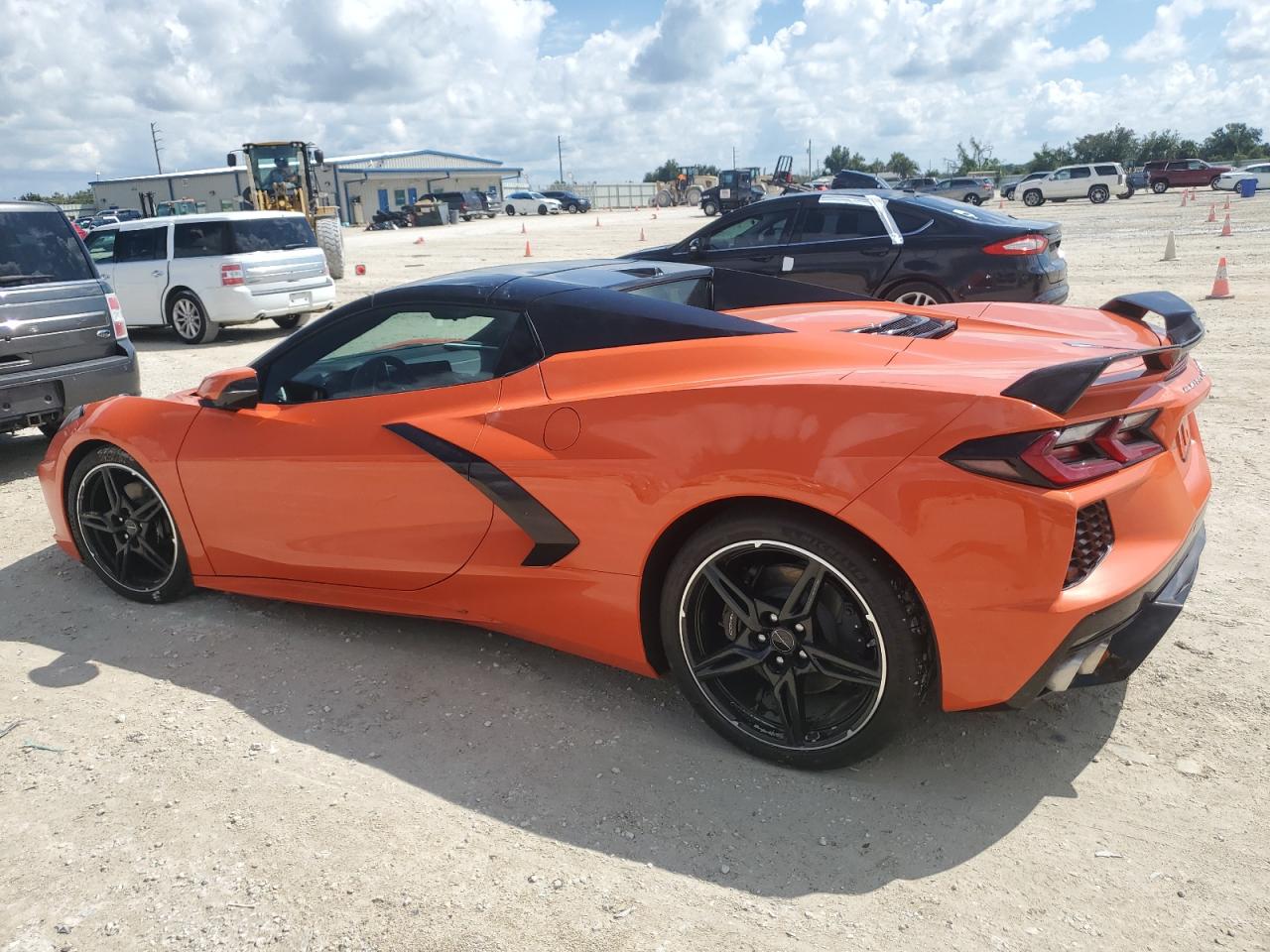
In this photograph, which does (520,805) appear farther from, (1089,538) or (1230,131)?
(1230,131)

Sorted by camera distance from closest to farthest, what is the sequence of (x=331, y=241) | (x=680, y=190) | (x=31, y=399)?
(x=31, y=399)
(x=331, y=241)
(x=680, y=190)

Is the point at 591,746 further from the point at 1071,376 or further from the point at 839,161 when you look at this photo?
the point at 839,161

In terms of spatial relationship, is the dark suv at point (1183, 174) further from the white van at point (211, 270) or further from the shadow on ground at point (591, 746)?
the shadow on ground at point (591, 746)

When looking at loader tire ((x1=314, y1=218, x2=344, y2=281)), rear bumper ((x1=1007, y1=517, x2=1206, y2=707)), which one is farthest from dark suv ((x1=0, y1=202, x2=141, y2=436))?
loader tire ((x1=314, y1=218, x2=344, y2=281))

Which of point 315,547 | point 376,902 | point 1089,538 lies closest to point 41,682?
point 315,547

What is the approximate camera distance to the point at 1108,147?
273 ft

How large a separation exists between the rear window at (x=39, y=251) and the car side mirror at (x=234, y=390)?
3703mm

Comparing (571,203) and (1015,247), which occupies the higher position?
(571,203)

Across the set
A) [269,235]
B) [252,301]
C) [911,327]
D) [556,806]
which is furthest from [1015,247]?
[269,235]

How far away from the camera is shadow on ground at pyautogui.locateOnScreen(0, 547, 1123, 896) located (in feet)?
8.12

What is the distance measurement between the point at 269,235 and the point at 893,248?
7973mm

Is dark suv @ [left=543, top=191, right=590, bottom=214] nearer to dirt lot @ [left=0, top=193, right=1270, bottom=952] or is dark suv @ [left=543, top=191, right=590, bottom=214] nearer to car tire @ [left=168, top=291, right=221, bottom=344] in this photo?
car tire @ [left=168, top=291, right=221, bottom=344]

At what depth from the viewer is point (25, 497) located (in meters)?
5.91

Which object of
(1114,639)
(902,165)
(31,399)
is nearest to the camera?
(1114,639)
